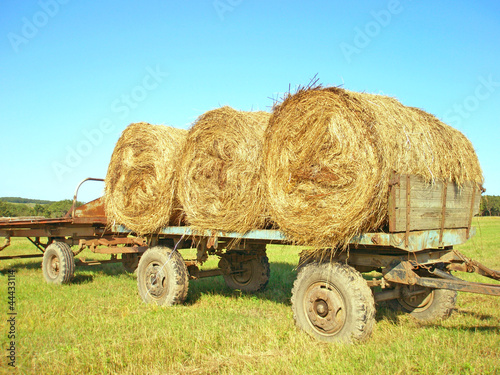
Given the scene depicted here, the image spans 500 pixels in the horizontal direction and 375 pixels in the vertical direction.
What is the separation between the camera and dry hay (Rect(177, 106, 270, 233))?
5637 millimetres

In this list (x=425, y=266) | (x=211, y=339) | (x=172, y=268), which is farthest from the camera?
(x=172, y=268)

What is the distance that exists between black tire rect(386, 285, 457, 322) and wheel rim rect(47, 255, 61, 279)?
7.03 m

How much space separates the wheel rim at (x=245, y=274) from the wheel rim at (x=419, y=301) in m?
2.87

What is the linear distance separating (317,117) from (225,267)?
3.76 m

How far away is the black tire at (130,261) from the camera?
943 cm

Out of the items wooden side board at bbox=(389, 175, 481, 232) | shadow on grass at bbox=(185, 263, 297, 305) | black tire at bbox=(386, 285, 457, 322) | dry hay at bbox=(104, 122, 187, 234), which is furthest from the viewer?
shadow on grass at bbox=(185, 263, 297, 305)

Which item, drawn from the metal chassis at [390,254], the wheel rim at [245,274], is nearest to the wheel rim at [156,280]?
the metal chassis at [390,254]

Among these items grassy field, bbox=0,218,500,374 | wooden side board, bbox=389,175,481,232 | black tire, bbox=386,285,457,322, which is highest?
wooden side board, bbox=389,175,481,232

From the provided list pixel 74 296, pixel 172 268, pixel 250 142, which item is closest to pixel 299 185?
pixel 250 142

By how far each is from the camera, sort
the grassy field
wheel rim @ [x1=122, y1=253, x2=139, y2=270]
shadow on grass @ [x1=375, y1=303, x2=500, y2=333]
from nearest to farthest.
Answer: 1. the grassy field
2. shadow on grass @ [x1=375, y1=303, x2=500, y2=333]
3. wheel rim @ [x1=122, y1=253, x2=139, y2=270]

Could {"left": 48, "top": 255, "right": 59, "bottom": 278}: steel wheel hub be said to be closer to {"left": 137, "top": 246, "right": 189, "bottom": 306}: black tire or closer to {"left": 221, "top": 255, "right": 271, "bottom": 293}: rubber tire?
{"left": 137, "top": 246, "right": 189, "bottom": 306}: black tire

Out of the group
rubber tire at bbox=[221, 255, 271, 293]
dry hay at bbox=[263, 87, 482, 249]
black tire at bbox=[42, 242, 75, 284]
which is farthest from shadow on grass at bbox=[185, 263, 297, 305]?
black tire at bbox=[42, 242, 75, 284]

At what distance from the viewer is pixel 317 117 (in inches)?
193

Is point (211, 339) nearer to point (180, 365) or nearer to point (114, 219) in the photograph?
point (180, 365)
